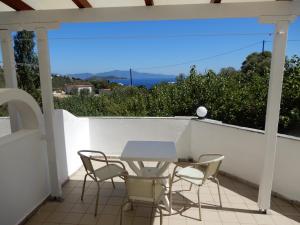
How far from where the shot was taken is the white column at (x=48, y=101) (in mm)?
3262

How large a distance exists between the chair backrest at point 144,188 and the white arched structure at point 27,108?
1642 millimetres

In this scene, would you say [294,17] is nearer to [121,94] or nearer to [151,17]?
[151,17]

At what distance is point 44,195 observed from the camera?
11.8 ft

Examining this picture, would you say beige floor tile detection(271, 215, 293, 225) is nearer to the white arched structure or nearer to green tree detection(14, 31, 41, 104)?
the white arched structure

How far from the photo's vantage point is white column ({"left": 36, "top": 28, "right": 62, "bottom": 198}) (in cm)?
326

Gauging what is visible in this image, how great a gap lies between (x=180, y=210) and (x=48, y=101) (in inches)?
96.1

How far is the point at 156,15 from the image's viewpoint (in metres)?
2.96

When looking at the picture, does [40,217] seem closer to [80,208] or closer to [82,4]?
[80,208]

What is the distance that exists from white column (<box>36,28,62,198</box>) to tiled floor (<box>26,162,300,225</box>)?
14.4 inches

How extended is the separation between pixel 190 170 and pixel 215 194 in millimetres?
669

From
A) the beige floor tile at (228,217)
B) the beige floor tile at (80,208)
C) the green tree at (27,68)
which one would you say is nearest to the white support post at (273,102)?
the beige floor tile at (228,217)

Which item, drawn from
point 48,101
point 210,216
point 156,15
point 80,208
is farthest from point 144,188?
point 156,15

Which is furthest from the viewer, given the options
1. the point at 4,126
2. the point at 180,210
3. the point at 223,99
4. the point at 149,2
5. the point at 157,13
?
the point at 223,99

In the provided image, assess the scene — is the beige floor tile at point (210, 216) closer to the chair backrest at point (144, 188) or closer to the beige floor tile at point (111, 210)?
the chair backrest at point (144, 188)
